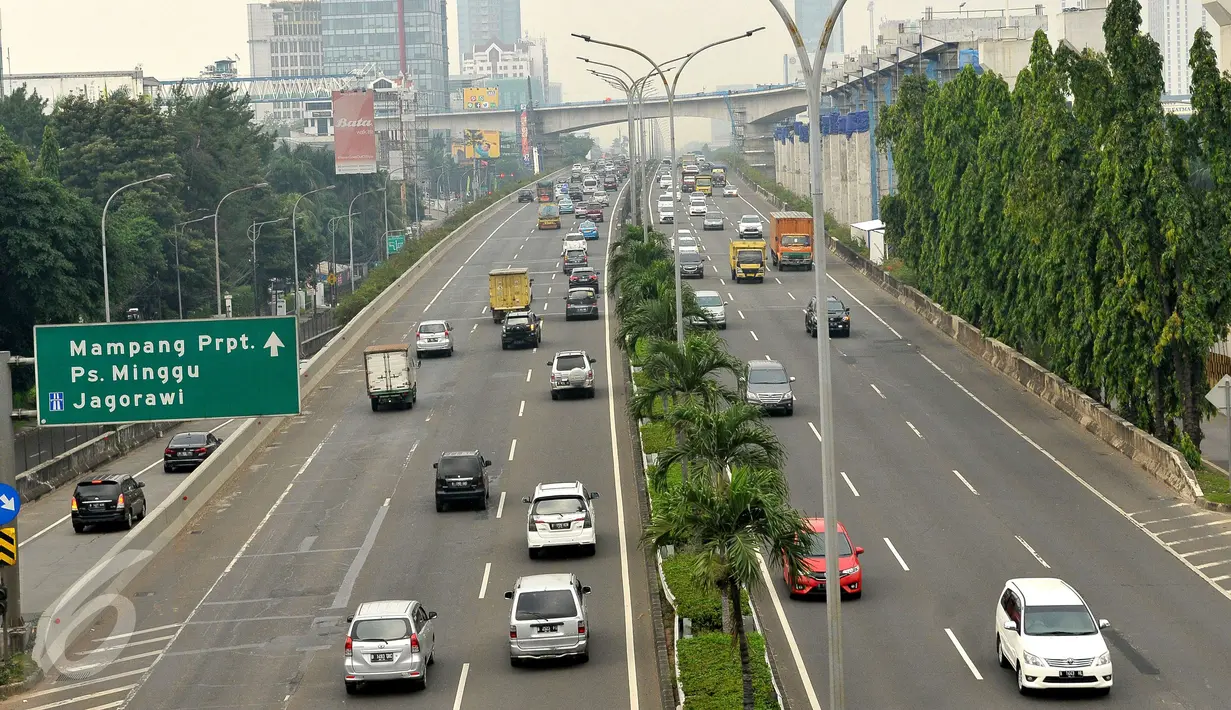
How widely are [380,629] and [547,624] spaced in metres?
3.08

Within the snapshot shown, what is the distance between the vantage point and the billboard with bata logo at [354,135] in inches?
5344

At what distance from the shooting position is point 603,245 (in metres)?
110

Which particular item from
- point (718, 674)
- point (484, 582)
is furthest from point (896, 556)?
point (718, 674)

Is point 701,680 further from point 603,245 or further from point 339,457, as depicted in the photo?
point 603,245

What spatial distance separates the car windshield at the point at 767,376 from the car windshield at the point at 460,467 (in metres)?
12.4

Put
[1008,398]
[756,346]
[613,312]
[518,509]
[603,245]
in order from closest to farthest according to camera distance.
→ [518,509] < [1008,398] < [756,346] < [613,312] < [603,245]

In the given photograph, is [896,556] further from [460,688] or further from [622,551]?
[460,688]

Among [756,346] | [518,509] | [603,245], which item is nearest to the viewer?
[518,509]

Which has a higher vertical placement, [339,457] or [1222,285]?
[1222,285]

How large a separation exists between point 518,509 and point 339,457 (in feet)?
32.4

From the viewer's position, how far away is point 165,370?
3053 cm

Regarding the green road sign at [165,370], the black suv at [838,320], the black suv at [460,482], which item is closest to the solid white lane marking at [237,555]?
the green road sign at [165,370]

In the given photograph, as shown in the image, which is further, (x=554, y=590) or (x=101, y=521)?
(x=101, y=521)

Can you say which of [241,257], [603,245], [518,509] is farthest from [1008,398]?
[241,257]
